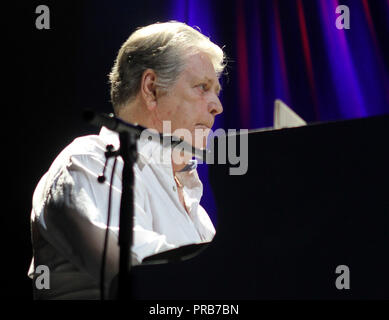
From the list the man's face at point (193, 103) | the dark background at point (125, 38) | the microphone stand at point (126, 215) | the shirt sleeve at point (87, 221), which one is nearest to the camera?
the microphone stand at point (126, 215)

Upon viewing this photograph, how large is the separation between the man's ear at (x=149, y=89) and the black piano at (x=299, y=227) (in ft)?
2.57

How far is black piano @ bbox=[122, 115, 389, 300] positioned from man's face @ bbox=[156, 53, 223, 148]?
0.68 meters

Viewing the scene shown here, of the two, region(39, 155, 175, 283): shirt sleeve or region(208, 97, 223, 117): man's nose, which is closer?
region(39, 155, 175, 283): shirt sleeve

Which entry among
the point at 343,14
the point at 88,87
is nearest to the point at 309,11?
the point at 343,14

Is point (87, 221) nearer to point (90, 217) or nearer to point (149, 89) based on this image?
point (90, 217)

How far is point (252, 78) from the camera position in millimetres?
2742

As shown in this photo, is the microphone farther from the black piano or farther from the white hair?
the white hair

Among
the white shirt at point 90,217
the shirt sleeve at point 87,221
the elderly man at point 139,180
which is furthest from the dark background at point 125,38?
the shirt sleeve at point 87,221

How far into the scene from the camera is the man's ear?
190 centimetres

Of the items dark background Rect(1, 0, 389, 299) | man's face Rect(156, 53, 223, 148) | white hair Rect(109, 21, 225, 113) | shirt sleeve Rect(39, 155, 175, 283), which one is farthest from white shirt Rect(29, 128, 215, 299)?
dark background Rect(1, 0, 389, 299)

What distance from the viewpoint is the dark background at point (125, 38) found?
7.68 ft

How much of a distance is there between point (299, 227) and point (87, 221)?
519 mm

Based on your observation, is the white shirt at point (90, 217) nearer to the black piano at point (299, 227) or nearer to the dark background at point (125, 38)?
the black piano at point (299, 227)
